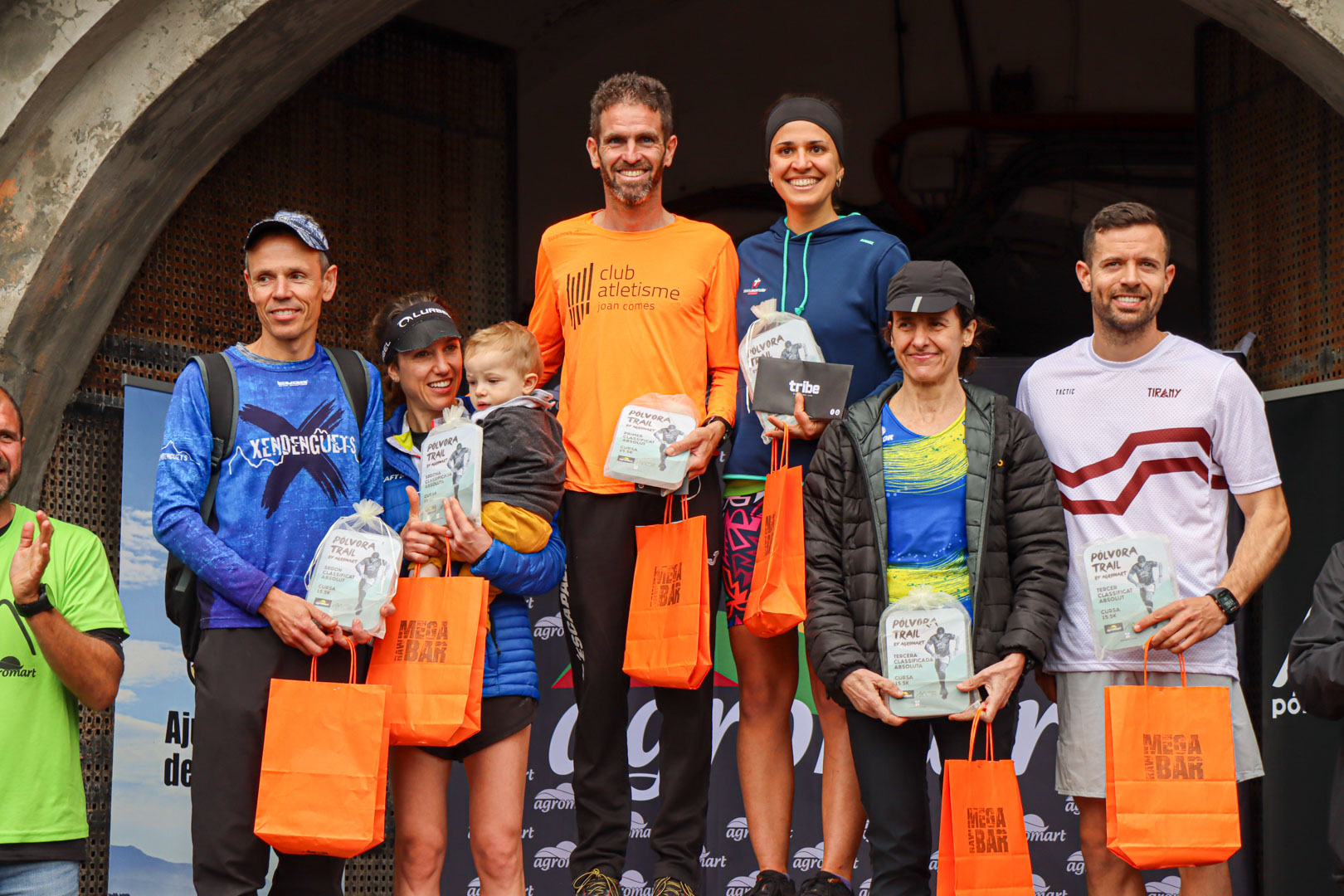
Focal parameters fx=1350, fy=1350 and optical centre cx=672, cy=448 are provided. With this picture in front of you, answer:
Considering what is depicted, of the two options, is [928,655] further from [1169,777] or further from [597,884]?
[597,884]

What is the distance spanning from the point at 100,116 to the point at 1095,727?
3.81 meters

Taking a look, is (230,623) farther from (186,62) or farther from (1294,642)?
(1294,642)

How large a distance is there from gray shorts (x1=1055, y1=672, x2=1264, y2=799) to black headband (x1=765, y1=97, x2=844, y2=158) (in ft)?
5.56

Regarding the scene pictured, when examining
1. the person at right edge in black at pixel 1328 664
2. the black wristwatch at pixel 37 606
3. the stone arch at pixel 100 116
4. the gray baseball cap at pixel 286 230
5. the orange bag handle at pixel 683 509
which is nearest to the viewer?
the person at right edge in black at pixel 1328 664

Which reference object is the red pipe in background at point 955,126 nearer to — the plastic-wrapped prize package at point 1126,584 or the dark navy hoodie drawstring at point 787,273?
the dark navy hoodie drawstring at point 787,273

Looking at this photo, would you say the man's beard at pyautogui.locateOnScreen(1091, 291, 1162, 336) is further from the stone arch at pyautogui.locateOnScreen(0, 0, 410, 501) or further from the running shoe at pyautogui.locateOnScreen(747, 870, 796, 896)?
the stone arch at pyautogui.locateOnScreen(0, 0, 410, 501)

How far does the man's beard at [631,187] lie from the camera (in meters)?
3.92

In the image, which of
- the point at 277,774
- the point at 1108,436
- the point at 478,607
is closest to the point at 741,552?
the point at 478,607

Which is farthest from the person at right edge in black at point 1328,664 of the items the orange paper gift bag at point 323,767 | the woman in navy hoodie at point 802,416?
the orange paper gift bag at point 323,767

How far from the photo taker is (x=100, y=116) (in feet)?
15.4

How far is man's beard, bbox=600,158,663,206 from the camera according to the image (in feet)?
12.9

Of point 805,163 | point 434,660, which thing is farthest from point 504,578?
point 805,163

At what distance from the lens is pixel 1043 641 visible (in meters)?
3.37

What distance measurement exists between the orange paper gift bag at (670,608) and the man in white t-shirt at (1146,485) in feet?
3.20
